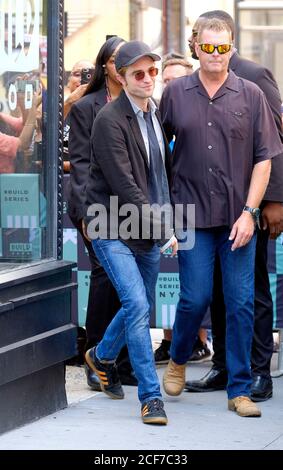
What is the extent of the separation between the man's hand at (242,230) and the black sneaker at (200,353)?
1.94 m

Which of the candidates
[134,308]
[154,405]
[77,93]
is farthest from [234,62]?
[154,405]

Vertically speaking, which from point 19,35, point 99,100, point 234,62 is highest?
point 19,35

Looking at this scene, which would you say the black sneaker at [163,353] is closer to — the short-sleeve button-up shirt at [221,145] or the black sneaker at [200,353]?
the black sneaker at [200,353]

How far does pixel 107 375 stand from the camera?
262 inches

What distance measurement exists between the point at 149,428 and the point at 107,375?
2.12 feet

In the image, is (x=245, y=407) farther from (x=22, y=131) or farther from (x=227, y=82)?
(x=22, y=131)

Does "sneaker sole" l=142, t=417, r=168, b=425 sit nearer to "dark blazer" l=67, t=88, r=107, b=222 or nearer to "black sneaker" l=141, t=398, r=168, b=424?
"black sneaker" l=141, t=398, r=168, b=424

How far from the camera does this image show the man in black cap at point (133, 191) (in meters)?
6.06

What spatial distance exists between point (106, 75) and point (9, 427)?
87.6 inches

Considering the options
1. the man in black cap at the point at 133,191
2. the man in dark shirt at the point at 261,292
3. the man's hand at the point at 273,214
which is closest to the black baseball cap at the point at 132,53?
the man in black cap at the point at 133,191

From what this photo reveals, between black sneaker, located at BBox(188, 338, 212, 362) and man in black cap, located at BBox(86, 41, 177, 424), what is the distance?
1883 millimetres

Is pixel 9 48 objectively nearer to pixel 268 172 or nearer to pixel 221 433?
pixel 268 172

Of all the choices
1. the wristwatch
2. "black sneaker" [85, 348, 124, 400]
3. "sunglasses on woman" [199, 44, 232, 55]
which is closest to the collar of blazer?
"sunglasses on woman" [199, 44, 232, 55]
